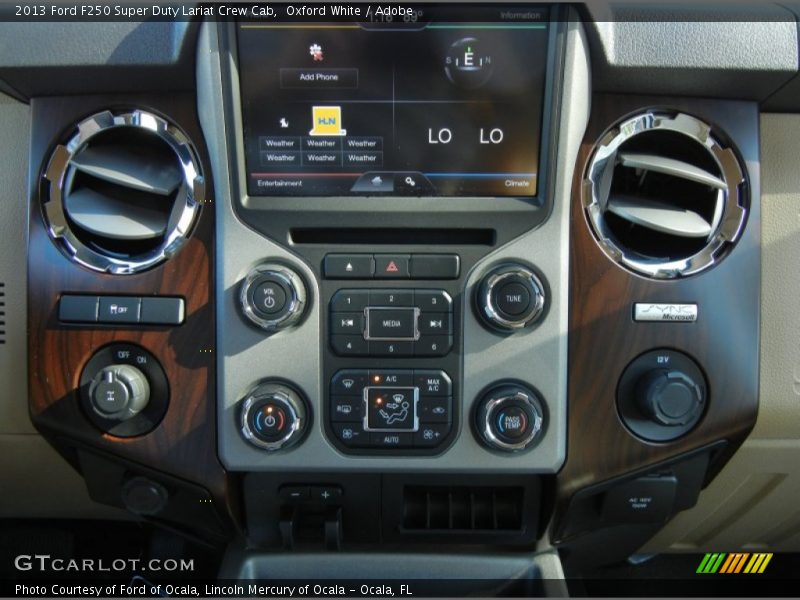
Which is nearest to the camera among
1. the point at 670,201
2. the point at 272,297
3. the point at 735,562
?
the point at 272,297

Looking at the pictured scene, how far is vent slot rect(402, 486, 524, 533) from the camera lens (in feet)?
4.71

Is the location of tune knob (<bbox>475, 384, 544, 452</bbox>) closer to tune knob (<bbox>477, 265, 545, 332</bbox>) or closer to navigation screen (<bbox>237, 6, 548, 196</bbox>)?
tune knob (<bbox>477, 265, 545, 332</bbox>)

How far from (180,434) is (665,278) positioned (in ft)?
3.12

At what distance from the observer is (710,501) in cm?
164

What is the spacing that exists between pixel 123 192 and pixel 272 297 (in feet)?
1.29

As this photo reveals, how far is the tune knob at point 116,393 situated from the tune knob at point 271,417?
0.66 ft

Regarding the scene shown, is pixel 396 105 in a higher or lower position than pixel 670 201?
higher

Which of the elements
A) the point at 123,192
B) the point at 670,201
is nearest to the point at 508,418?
the point at 670,201

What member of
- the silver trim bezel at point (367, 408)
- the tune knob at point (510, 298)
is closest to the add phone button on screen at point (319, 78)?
the tune knob at point (510, 298)

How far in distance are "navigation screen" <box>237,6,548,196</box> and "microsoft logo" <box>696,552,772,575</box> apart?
4.02 ft

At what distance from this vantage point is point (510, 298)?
4.18 feet

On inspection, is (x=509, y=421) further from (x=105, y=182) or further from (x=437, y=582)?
(x=105, y=182)

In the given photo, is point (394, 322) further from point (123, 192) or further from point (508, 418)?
point (123, 192)

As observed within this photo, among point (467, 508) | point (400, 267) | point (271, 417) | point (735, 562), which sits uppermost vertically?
point (400, 267)
